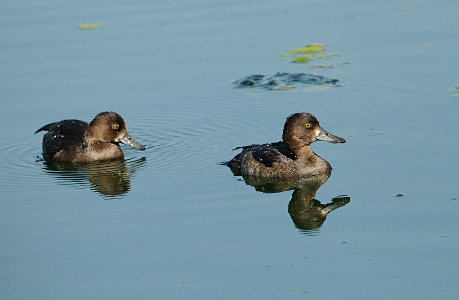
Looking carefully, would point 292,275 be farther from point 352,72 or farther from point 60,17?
point 60,17

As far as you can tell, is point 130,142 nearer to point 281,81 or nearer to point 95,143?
point 95,143

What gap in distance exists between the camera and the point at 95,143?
49.7ft

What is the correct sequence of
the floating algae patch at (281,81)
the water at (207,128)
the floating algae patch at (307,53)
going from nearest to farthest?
1. the water at (207,128)
2. the floating algae patch at (281,81)
3. the floating algae patch at (307,53)

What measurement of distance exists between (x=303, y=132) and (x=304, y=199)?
4.51ft

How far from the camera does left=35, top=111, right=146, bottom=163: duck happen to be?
49.6 feet

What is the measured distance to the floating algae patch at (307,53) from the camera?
725 inches

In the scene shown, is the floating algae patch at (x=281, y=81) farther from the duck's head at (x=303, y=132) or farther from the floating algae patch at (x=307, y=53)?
the duck's head at (x=303, y=132)

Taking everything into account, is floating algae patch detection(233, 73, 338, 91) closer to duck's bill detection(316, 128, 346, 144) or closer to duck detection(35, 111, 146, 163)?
duck detection(35, 111, 146, 163)

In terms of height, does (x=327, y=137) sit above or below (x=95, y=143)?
above

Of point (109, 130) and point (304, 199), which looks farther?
point (109, 130)

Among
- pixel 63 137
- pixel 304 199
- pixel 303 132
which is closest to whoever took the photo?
pixel 304 199

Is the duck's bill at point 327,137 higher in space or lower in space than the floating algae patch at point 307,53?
lower

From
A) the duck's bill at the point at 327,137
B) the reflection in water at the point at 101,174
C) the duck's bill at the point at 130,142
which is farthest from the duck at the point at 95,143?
the duck's bill at the point at 327,137

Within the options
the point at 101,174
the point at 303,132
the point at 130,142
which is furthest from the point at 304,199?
the point at 130,142
